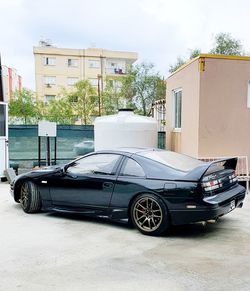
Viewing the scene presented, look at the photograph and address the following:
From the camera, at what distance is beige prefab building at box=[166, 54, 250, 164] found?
25.9 ft

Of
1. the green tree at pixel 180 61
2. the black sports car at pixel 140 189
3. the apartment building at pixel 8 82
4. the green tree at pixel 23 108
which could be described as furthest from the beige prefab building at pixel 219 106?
the green tree at pixel 23 108

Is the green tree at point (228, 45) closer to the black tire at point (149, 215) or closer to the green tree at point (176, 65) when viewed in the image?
the green tree at point (176, 65)

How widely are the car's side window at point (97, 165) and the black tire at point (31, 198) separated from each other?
0.82 m

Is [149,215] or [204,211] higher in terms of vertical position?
[204,211]

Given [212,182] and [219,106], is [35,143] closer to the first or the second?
[219,106]

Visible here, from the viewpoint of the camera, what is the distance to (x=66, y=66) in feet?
133

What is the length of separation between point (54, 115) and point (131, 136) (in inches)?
596

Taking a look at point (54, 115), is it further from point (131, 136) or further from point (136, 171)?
point (136, 171)

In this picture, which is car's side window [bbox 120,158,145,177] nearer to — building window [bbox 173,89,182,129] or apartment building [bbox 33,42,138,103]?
building window [bbox 173,89,182,129]

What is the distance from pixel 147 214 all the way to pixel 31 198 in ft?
7.71

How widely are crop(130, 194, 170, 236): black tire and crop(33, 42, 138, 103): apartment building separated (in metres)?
35.4

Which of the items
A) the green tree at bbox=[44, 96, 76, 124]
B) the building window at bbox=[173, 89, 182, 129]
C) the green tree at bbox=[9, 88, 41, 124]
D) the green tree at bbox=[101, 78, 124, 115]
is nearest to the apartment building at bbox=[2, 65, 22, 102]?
the green tree at bbox=[9, 88, 41, 124]

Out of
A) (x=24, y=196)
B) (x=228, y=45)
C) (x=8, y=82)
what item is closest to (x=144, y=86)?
(x=228, y=45)

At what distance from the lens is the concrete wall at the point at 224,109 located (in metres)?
7.91
